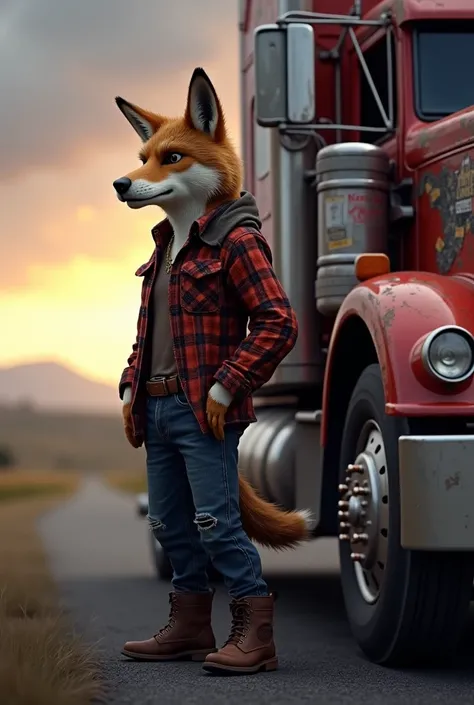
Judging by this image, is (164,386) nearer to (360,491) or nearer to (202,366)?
(202,366)

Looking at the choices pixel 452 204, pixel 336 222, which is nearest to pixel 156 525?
pixel 452 204

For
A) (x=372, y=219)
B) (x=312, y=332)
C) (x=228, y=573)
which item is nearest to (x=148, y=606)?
(x=312, y=332)

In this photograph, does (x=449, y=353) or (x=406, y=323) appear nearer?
(x=449, y=353)

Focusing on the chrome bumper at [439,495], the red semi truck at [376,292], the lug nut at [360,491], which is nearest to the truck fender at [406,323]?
the red semi truck at [376,292]

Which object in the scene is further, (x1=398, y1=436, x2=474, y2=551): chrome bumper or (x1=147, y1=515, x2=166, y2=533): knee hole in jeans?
(x1=147, y1=515, x2=166, y2=533): knee hole in jeans

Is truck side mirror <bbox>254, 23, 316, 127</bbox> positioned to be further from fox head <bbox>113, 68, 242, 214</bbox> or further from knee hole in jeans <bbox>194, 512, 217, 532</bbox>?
knee hole in jeans <bbox>194, 512, 217, 532</bbox>

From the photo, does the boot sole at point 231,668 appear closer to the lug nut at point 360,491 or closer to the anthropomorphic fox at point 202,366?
the anthropomorphic fox at point 202,366

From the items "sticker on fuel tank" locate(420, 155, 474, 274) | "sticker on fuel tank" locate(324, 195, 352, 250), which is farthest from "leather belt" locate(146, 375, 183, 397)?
"sticker on fuel tank" locate(324, 195, 352, 250)

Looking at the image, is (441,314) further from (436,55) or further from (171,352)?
(436,55)

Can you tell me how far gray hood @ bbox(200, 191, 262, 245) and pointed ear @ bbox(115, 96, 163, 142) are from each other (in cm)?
44

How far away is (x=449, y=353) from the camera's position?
5441 mm

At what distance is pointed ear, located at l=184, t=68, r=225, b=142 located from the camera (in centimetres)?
554

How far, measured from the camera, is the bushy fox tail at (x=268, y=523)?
18.9ft

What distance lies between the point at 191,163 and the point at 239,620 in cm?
155
